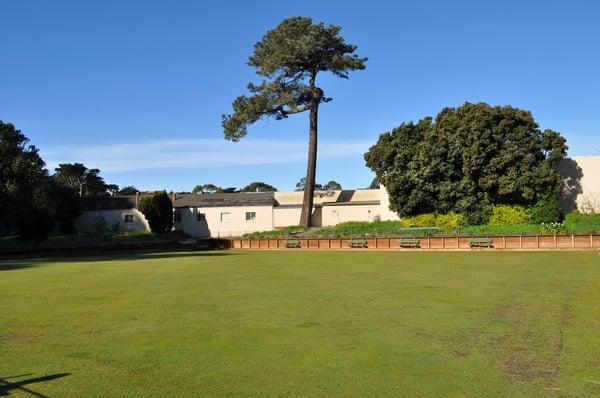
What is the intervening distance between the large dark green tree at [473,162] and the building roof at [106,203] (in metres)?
30.0

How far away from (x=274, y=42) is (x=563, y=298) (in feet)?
133

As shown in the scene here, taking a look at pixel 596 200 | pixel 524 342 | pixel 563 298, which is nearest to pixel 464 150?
pixel 596 200

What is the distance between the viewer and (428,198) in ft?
139

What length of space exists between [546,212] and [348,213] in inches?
817

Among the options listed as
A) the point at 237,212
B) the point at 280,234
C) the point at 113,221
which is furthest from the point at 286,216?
the point at 113,221

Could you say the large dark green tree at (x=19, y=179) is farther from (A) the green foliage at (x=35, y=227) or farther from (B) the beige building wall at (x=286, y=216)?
(B) the beige building wall at (x=286, y=216)

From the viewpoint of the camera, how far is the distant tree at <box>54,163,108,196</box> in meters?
80.1

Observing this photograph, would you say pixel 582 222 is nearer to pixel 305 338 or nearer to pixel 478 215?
pixel 478 215

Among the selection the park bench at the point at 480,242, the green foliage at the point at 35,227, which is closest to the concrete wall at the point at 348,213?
the park bench at the point at 480,242

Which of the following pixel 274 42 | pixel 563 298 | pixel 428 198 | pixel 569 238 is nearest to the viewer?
pixel 563 298

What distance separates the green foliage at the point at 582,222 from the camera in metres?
35.0

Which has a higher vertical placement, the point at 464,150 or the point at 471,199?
the point at 464,150

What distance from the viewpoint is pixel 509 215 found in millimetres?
39312

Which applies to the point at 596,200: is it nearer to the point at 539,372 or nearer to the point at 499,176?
the point at 499,176
